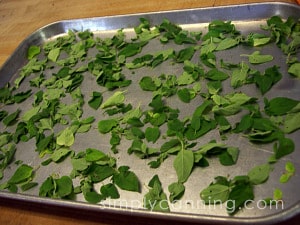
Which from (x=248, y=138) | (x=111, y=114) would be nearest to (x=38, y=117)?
(x=111, y=114)

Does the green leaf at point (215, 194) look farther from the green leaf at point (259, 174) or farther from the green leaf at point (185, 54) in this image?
the green leaf at point (185, 54)

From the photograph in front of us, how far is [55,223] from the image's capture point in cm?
50

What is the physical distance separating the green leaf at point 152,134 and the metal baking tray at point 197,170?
0.04 metres

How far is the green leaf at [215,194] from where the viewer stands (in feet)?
1.48

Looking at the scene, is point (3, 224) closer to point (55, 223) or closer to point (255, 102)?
point (55, 223)

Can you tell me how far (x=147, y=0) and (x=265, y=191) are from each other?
0.62m

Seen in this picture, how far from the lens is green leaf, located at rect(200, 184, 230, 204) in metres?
0.45

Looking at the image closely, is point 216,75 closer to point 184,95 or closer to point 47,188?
point 184,95

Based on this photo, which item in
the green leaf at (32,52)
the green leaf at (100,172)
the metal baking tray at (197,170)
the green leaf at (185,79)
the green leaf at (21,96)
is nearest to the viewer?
the metal baking tray at (197,170)

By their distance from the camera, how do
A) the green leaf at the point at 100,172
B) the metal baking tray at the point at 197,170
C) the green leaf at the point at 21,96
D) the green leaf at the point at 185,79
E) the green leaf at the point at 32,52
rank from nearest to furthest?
the metal baking tray at the point at 197,170 → the green leaf at the point at 100,172 → the green leaf at the point at 185,79 → the green leaf at the point at 21,96 → the green leaf at the point at 32,52

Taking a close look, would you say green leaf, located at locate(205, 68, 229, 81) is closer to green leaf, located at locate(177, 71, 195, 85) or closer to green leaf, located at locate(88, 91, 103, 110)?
green leaf, located at locate(177, 71, 195, 85)

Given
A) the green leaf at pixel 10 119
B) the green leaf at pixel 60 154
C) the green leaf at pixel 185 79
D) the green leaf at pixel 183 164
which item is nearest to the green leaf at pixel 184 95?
the green leaf at pixel 185 79

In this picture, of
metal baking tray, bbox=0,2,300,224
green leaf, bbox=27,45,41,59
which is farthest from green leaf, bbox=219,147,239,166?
green leaf, bbox=27,45,41,59

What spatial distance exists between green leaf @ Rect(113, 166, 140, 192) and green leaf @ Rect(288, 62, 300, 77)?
330 mm
